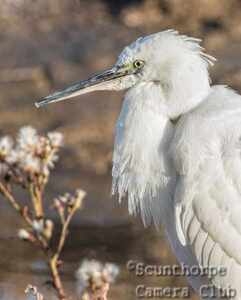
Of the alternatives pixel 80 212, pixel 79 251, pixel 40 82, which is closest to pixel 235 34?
pixel 40 82

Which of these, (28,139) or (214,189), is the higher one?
(214,189)

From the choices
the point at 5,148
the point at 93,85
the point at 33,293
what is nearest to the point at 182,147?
the point at 93,85

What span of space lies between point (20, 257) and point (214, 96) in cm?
421

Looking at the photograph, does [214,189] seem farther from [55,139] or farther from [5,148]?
[5,148]

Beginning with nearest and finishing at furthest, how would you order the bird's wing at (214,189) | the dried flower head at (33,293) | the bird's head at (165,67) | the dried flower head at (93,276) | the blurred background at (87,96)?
the dried flower head at (93,276)
the dried flower head at (33,293)
the bird's wing at (214,189)
the bird's head at (165,67)
the blurred background at (87,96)

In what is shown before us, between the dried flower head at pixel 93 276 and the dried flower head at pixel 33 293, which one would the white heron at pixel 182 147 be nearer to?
the dried flower head at pixel 33 293

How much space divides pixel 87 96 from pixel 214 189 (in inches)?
284

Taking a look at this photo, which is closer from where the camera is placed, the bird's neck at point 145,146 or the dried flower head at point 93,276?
the dried flower head at point 93,276

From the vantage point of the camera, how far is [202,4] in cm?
1255

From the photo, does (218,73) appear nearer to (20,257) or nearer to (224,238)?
(20,257)

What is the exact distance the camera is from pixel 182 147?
3.79 metres

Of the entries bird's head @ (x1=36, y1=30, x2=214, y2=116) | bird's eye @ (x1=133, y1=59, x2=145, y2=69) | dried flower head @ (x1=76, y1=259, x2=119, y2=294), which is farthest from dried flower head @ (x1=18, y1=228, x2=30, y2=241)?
bird's eye @ (x1=133, y1=59, x2=145, y2=69)

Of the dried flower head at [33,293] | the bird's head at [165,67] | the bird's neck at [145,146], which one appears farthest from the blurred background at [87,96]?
the dried flower head at [33,293]

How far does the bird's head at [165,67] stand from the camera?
392 cm
